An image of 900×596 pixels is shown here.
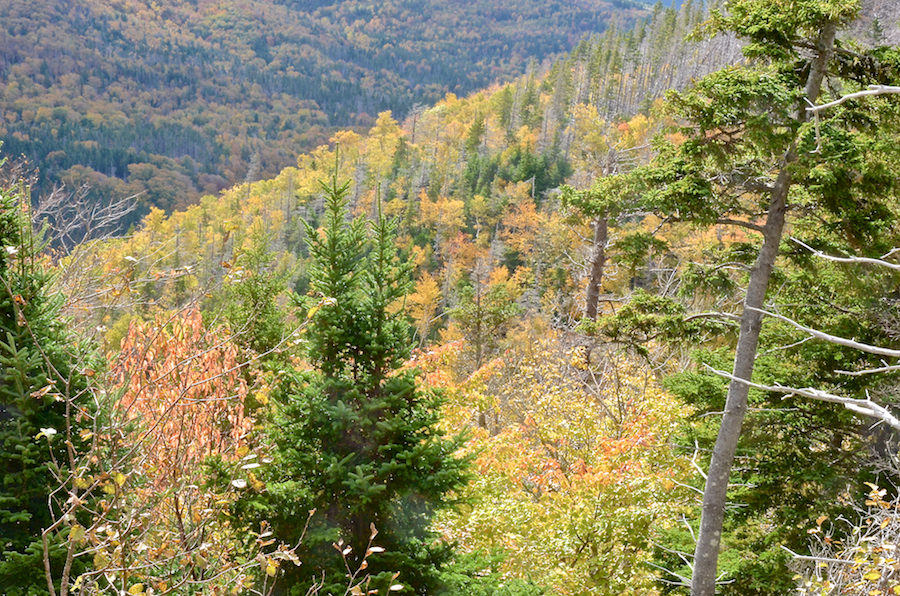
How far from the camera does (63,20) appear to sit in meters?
184

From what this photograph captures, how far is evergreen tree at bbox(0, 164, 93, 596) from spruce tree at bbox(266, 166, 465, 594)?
2.00 metres

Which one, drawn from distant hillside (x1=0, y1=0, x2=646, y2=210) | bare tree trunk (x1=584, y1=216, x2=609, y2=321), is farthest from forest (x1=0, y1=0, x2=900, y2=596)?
distant hillside (x1=0, y1=0, x2=646, y2=210)

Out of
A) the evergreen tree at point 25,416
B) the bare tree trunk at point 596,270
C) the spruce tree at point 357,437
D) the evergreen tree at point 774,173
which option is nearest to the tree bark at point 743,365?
the evergreen tree at point 774,173

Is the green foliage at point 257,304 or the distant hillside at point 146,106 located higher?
the green foliage at point 257,304

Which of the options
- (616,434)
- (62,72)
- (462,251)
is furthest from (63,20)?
(616,434)

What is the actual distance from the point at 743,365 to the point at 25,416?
290 inches

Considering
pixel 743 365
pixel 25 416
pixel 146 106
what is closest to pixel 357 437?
pixel 25 416

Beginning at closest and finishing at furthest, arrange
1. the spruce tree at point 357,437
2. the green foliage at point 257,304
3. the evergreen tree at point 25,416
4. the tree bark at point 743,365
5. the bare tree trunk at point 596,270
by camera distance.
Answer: the evergreen tree at point 25,416
the spruce tree at point 357,437
the tree bark at point 743,365
the green foliage at point 257,304
the bare tree trunk at point 596,270

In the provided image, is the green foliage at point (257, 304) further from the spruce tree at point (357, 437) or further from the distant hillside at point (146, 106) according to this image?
the distant hillside at point (146, 106)

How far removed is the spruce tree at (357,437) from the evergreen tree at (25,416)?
200 centimetres

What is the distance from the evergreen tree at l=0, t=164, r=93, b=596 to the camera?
4.98 metres

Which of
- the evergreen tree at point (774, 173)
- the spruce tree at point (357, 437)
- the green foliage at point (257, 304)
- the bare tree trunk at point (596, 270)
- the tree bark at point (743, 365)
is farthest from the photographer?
the bare tree trunk at point (596, 270)

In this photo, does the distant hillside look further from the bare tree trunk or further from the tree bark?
the tree bark

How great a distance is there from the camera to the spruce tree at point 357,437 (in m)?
6.47
